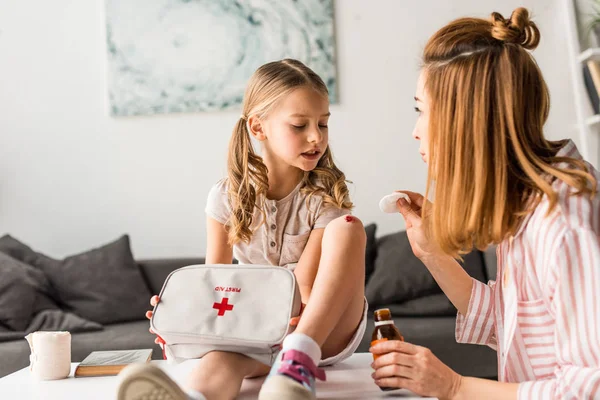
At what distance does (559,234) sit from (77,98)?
3.20 metres

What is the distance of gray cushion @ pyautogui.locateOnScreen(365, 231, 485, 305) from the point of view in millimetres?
2859

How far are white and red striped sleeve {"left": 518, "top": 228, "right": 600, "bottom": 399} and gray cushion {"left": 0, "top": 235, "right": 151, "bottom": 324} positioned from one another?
2.37 m

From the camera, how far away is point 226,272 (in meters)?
1.40

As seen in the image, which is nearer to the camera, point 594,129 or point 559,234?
point 559,234

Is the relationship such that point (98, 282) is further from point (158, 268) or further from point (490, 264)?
point (490, 264)

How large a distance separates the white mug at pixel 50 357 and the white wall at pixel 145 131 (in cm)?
197

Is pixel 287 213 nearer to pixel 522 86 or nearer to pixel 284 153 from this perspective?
pixel 284 153

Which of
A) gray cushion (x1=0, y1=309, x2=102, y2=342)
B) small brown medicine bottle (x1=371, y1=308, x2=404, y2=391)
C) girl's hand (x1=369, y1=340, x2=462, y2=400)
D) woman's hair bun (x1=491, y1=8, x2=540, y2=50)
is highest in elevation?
woman's hair bun (x1=491, y1=8, x2=540, y2=50)

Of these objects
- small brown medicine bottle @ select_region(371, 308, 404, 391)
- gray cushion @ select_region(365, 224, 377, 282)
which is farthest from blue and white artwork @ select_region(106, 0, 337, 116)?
small brown medicine bottle @ select_region(371, 308, 404, 391)

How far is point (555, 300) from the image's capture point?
96 centimetres

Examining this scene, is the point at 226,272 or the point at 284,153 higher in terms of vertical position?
the point at 284,153

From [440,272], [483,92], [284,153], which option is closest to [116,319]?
[284,153]

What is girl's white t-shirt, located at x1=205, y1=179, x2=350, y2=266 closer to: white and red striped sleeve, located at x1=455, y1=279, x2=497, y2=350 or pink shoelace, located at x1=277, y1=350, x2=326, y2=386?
white and red striped sleeve, located at x1=455, y1=279, x2=497, y2=350

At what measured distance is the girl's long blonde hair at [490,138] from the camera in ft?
3.49
